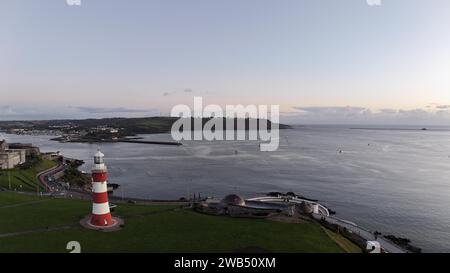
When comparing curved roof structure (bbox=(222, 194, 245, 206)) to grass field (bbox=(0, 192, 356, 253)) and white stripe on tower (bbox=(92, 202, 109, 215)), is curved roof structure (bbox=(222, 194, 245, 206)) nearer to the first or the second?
grass field (bbox=(0, 192, 356, 253))

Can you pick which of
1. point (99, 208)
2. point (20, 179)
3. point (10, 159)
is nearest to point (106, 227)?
point (99, 208)

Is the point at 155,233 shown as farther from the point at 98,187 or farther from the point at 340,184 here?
the point at 340,184

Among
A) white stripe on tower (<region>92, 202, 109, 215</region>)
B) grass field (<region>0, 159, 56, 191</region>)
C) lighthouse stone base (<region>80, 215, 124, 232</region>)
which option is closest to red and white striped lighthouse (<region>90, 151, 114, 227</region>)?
white stripe on tower (<region>92, 202, 109, 215</region>)

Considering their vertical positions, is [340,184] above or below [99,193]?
below

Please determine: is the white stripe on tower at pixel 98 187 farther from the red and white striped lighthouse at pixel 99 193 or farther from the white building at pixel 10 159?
the white building at pixel 10 159

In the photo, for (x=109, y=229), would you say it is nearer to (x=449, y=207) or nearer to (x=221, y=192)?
(x=221, y=192)
